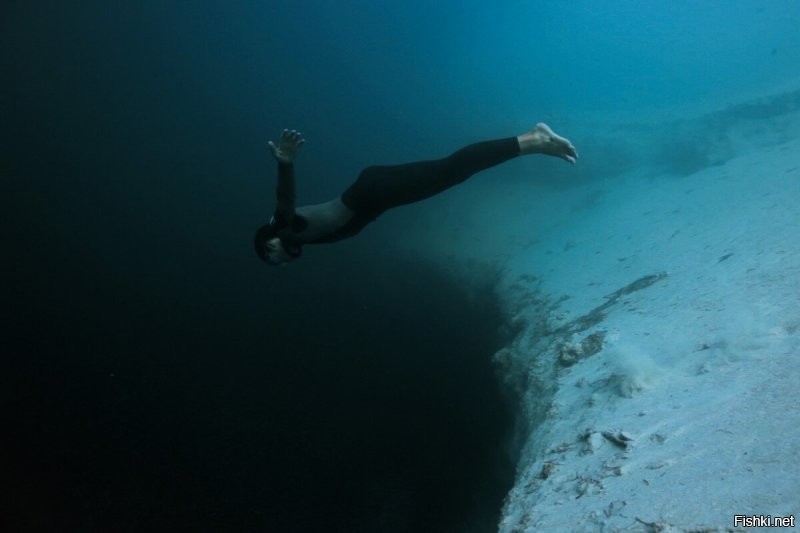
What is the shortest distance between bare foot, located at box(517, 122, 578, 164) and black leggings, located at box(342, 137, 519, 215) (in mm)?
106

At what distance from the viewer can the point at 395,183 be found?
354 centimetres

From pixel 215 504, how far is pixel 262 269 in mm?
13787

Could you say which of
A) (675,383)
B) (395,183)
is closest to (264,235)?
(395,183)

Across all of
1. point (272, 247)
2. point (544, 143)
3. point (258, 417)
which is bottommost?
point (258, 417)

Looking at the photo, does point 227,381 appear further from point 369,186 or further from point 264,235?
point 369,186

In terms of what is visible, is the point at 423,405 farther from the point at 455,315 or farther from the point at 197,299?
the point at 197,299

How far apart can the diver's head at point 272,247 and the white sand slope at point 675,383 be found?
9.92 feet

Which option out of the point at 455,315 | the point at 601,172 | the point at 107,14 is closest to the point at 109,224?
the point at 455,315

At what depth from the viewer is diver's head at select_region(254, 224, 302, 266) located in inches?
145

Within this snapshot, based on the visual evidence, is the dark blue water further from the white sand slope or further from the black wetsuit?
the black wetsuit

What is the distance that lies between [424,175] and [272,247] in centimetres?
156

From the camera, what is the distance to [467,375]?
9.55 metres

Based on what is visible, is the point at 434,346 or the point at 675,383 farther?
the point at 434,346

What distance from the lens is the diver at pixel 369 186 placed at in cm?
340
